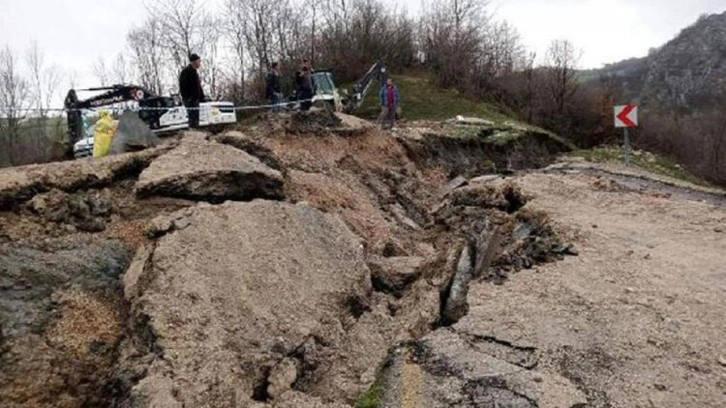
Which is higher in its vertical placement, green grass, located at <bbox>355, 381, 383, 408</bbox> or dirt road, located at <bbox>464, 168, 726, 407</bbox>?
dirt road, located at <bbox>464, 168, 726, 407</bbox>

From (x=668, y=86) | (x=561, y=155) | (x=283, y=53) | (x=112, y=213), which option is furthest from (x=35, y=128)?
(x=668, y=86)

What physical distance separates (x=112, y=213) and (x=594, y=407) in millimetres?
4877

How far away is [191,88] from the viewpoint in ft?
35.2

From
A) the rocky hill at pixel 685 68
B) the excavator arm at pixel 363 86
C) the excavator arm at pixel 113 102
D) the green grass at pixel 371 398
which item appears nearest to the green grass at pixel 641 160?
the excavator arm at pixel 363 86

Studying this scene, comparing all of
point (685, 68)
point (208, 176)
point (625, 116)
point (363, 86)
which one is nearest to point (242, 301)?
point (208, 176)

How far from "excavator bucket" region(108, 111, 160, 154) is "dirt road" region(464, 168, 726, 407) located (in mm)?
4882

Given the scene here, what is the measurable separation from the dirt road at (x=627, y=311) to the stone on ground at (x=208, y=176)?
9.11 feet

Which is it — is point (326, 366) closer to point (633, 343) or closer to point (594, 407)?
point (594, 407)

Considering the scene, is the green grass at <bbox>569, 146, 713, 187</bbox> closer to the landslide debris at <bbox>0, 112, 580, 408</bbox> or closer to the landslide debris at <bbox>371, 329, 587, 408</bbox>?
the landslide debris at <bbox>0, 112, 580, 408</bbox>

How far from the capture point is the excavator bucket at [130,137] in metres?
8.56

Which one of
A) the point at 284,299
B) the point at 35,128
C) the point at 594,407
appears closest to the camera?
the point at 594,407

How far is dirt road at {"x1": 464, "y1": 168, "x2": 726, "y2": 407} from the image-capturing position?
4.87m

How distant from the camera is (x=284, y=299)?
5738 mm

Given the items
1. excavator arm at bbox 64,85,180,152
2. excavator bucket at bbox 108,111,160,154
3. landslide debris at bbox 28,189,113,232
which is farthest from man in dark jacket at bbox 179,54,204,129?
landslide debris at bbox 28,189,113,232
